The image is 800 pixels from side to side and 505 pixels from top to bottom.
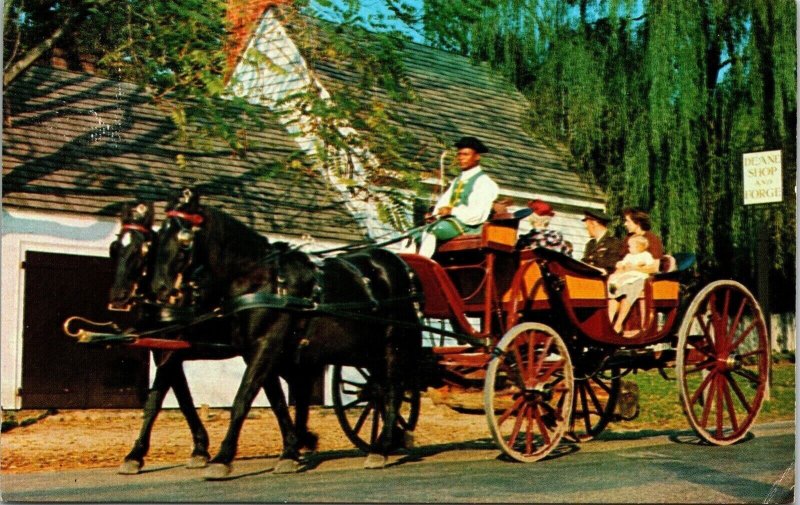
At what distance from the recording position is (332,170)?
35.8 feet

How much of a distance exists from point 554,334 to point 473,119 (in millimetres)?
3025

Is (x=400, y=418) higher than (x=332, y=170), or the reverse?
(x=332, y=170)

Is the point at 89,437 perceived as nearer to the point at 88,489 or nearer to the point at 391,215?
the point at 88,489

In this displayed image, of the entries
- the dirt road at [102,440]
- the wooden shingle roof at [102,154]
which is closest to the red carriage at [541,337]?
the dirt road at [102,440]

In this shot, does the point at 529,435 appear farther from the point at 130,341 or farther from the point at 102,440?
the point at 102,440

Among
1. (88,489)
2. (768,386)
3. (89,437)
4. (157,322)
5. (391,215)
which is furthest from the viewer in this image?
(391,215)

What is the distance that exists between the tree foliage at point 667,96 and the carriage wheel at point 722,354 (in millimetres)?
692

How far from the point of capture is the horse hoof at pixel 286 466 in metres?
8.61

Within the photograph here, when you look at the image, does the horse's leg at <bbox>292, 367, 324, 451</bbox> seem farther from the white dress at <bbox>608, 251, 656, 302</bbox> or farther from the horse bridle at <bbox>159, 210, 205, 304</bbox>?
the white dress at <bbox>608, 251, 656, 302</bbox>

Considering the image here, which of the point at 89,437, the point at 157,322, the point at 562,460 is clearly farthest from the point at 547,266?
the point at 89,437

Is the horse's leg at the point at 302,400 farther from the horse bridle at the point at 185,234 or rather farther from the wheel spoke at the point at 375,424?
the horse bridle at the point at 185,234

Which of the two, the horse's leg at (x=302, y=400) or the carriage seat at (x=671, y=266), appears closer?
the horse's leg at (x=302, y=400)

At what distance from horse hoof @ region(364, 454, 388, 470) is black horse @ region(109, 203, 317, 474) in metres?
1.16

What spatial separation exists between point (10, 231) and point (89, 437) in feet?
5.71
